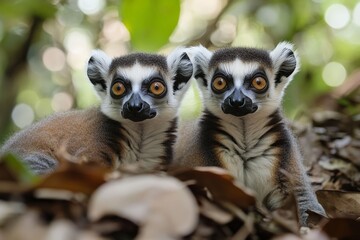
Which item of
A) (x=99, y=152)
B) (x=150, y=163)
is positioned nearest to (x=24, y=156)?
(x=99, y=152)

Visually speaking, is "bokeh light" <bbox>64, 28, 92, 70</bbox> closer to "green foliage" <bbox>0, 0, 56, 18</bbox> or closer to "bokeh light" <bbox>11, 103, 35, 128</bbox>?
"bokeh light" <bbox>11, 103, 35, 128</bbox>

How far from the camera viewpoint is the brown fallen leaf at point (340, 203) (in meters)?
3.27

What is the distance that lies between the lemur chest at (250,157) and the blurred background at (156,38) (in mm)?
772

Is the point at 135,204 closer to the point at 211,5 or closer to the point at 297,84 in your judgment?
the point at 297,84

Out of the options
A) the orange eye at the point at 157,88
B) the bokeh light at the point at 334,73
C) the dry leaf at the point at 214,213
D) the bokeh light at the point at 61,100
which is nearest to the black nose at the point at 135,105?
the orange eye at the point at 157,88

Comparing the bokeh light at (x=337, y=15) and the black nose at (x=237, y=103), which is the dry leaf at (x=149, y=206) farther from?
the bokeh light at (x=337, y=15)

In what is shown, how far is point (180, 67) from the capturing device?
473cm

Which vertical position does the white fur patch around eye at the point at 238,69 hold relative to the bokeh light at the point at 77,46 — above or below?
above

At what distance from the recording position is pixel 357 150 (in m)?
5.00

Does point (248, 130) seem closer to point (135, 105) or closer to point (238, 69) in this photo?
point (238, 69)

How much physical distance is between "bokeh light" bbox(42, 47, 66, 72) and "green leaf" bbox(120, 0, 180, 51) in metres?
4.01

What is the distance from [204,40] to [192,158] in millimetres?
2996

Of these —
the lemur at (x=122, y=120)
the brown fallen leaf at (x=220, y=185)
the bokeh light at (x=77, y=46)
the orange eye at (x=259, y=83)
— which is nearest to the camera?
the brown fallen leaf at (x=220, y=185)

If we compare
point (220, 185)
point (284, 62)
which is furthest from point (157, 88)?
point (220, 185)
